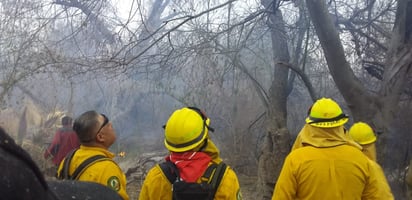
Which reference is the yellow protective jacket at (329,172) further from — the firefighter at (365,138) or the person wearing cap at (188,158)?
the firefighter at (365,138)

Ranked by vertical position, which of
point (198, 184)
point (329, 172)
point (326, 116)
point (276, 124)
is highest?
point (326, 116)

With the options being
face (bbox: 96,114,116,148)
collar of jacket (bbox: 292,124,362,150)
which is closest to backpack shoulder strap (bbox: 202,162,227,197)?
collar of jacket (bbox: 292,124,362,150)

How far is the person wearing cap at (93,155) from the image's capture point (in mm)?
3012

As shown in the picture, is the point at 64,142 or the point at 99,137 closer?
the point at 99,137

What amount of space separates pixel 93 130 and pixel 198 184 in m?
1.07

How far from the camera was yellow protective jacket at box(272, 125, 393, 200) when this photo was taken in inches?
119

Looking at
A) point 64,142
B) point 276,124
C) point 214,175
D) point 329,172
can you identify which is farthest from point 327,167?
point 64,142

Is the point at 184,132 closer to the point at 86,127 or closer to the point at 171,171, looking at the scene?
the point at 171,171

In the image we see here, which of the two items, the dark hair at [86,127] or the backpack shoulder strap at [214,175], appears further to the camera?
the dark hair at [86,127]

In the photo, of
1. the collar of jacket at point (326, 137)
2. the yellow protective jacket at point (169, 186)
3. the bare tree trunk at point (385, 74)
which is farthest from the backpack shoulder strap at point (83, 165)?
the bare tree trunk at point (385, 74)

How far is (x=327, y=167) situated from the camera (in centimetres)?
304

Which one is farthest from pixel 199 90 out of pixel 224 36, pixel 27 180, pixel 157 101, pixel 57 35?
pixel 27 180

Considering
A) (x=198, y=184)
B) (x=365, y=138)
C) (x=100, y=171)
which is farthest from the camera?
(x=365, y=138)

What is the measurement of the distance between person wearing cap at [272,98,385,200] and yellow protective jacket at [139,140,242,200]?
570 millimetres
